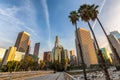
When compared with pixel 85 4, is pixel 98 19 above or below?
below

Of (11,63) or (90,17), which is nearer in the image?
(90,17)

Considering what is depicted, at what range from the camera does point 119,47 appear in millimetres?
193125

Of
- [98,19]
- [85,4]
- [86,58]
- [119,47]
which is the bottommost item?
[98,19]

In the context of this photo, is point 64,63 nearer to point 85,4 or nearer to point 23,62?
point 23,62

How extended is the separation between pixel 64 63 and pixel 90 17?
13242 cm

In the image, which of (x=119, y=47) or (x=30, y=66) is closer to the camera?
(x=30, y=66)

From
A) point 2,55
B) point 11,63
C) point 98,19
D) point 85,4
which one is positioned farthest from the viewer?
point 2,55

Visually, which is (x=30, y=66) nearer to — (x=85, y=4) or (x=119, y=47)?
(x=85, y=4)

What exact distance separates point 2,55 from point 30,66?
104873 millimetres

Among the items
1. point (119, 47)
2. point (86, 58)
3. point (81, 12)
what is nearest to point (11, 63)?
point (81, 12)

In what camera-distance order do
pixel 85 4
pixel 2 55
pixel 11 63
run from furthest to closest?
pixel 2 55 → pixel 11 63 → pixel 85 4

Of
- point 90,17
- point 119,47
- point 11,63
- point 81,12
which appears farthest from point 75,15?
point 119,47

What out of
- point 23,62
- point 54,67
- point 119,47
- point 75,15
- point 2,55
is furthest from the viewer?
point 119,47

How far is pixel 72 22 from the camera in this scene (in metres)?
35.9
